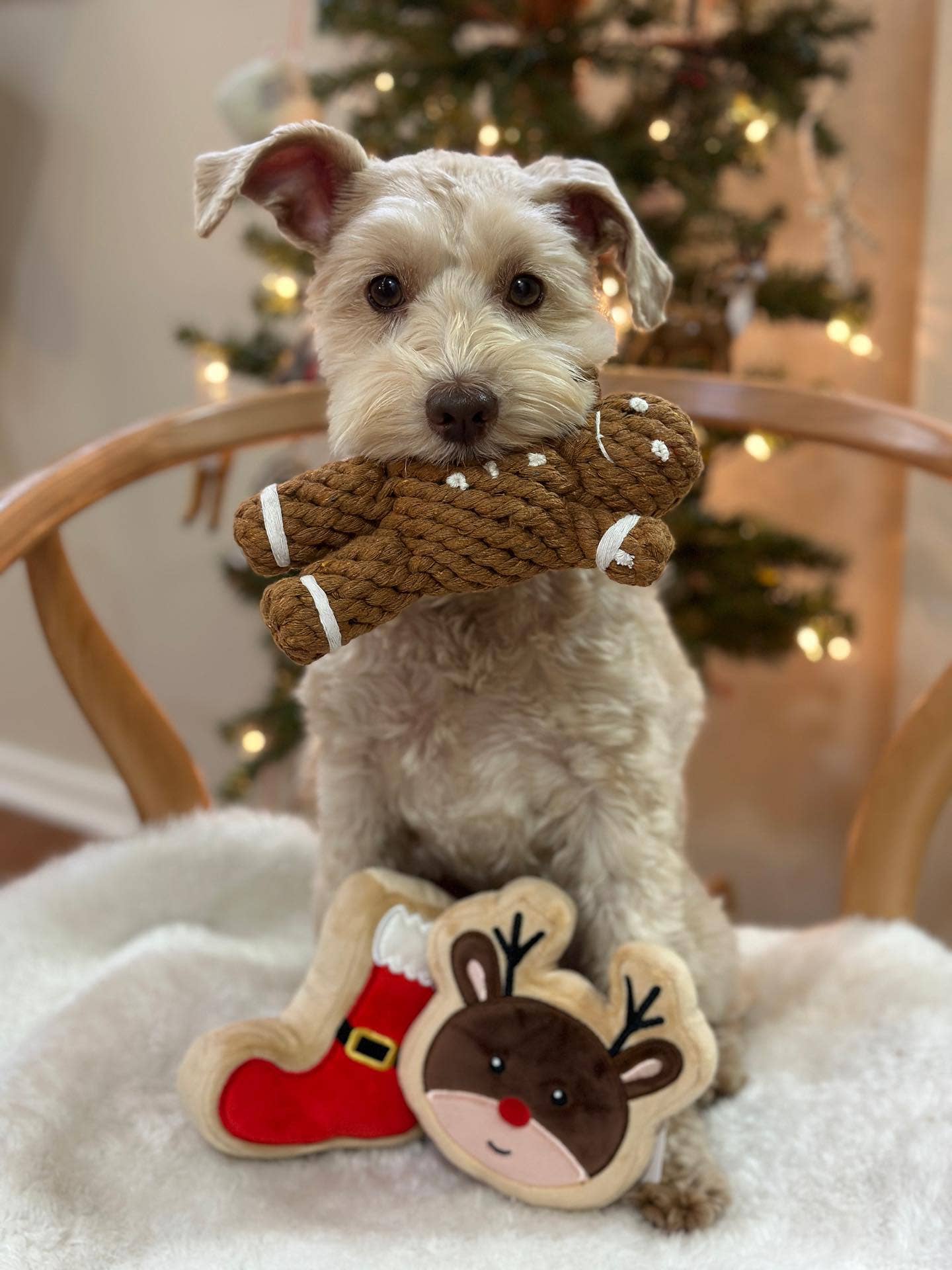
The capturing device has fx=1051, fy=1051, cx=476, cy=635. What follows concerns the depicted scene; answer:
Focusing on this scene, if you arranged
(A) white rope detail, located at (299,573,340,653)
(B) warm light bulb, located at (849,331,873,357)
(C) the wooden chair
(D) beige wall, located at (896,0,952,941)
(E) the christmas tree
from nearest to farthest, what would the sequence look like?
(A) white rope detail, located at (299,573,340,653), (C) the wooden chair, (E) the christmas tree, (D) beige wall, located at (896,0,952,941), (B) warm light bulb, located at (849,331,873,357)

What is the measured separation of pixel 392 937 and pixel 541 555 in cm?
39

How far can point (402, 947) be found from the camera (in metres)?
0.91

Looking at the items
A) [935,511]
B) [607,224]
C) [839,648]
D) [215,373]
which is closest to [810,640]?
[839,648]

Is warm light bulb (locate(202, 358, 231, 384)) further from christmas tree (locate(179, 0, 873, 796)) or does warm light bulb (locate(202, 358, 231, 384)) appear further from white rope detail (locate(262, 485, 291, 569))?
white rope detail (locate(262, 485, 291, 569))

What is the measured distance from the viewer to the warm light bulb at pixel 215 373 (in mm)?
1958

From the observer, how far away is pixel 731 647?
1708 mm

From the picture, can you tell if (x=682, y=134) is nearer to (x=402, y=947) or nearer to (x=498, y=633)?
(x=498, y=633)

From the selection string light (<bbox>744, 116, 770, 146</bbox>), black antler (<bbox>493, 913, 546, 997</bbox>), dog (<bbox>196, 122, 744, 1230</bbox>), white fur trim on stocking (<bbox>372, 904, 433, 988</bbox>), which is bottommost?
white fur trim on stocking (<bbox>372, 904, 433, 988</bbox>)

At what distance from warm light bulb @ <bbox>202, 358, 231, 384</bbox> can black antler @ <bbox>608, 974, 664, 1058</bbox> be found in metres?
1.47

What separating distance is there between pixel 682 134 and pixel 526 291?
36.9 inches

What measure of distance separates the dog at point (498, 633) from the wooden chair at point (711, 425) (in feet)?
1.04

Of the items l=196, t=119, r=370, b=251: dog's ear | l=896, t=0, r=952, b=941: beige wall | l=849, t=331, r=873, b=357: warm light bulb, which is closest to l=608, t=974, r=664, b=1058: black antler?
l=196, t=119, r=370, b=251: dog's ear

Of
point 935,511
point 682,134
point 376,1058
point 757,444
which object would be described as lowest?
point 376,1058

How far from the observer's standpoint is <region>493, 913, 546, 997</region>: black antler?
85 cm
